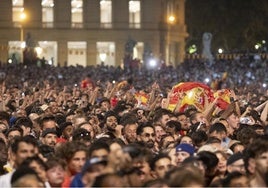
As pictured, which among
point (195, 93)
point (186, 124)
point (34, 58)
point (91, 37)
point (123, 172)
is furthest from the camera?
point (91, 37)

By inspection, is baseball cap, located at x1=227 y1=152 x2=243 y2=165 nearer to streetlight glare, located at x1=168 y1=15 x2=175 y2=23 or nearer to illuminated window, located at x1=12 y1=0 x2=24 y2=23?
streetlight glare, located at x1=168 y1=15 x2=175 y2=23

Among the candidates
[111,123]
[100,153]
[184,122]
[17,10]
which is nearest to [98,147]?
[100,153]

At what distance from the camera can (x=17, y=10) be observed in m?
88.1

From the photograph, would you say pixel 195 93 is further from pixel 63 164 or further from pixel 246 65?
pixel 246 65

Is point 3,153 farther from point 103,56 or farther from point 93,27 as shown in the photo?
point 103,56

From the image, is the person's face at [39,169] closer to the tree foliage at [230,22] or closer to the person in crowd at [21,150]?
the person in crowd at [21,150]

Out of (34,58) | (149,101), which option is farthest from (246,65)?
(149,101)

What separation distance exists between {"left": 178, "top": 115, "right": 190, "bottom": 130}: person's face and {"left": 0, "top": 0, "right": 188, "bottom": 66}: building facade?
222ft

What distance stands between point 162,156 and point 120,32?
255 ft

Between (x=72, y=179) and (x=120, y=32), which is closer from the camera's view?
(x=72, y=179)

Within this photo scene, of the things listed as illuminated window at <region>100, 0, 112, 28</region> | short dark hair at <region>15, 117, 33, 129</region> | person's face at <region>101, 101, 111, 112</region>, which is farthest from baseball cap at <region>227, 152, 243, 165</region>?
illuminated window at <region>100, 0, 112, 28</region>

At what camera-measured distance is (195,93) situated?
2523cm

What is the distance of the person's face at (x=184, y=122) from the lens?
1891 cm

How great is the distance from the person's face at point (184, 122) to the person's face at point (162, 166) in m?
6.44
